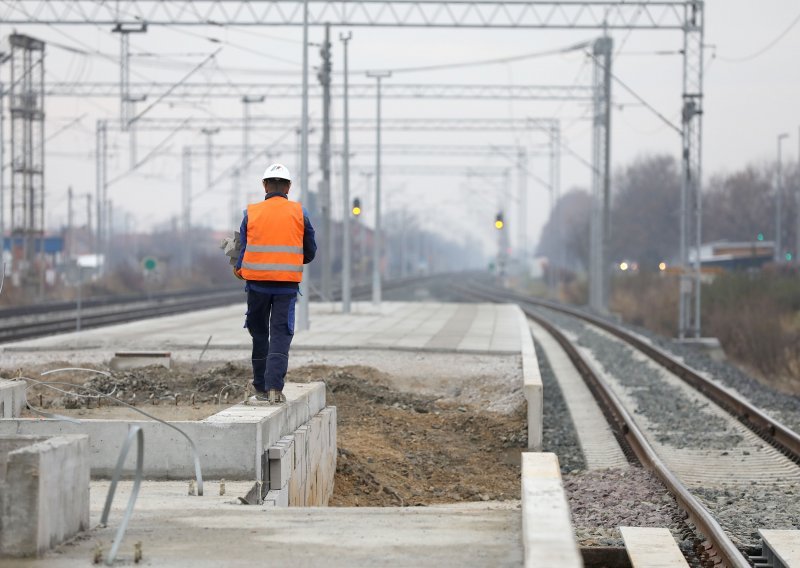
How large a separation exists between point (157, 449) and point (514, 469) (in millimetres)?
5624

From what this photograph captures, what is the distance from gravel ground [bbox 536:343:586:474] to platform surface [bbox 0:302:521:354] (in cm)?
198

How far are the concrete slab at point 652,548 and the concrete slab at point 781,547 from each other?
558 millimetres

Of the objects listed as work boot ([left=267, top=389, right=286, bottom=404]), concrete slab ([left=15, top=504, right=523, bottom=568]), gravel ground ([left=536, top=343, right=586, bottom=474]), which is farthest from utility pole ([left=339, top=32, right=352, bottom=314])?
concrete slab ([left=15, top=504, right=523, bottom=568])

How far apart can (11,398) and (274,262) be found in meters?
2.26

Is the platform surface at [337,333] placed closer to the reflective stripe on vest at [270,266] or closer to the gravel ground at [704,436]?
the gravel ground at [704,436]

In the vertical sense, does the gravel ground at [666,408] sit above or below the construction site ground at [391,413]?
below

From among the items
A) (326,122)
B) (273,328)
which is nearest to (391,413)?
(273,328)

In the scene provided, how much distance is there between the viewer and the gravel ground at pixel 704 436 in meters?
9.70

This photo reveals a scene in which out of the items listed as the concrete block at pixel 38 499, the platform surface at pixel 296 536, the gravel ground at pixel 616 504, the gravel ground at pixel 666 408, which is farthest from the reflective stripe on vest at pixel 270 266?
the gravel ground at pixel 666 408

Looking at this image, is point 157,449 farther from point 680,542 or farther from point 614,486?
point 614,486

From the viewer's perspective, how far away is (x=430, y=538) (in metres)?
6.53

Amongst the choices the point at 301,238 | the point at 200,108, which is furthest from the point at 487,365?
the point at 200,108

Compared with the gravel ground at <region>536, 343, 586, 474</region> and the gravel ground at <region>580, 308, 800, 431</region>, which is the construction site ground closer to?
the gravel ground at <region>536, 343, 586, 474</region>

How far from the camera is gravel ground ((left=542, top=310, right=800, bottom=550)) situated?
9703mm
